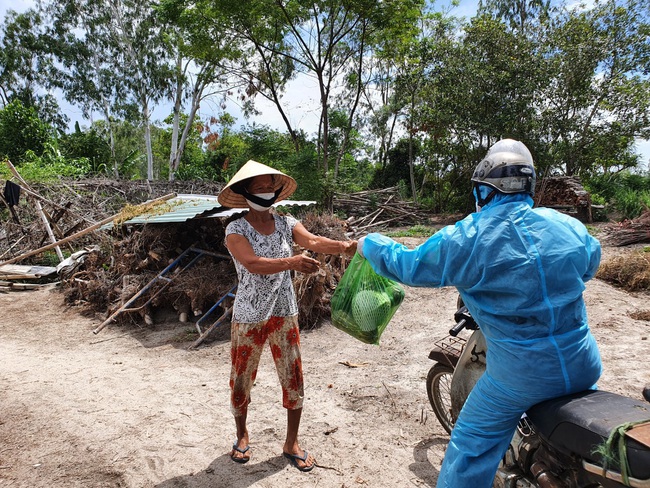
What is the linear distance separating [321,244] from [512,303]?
4.84ft

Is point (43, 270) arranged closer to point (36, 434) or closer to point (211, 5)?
point (36, 434)

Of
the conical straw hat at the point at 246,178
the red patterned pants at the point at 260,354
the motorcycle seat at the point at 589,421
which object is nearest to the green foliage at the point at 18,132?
the conical straw hat at the point at 246,178

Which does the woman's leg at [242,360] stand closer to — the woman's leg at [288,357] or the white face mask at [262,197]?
the woman's leg at [288,357]

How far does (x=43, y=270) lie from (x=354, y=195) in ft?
35.0

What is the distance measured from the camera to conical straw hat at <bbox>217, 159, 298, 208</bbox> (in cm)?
288

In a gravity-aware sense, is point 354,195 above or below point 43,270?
above

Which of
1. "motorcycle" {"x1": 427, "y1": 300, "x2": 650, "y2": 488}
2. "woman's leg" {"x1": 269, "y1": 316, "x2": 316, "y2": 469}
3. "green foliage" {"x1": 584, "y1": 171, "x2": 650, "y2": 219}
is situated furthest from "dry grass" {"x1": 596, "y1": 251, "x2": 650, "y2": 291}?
"green foliage" {"x1": 584, "y1": 171, "x2": 650, "y2": 219}

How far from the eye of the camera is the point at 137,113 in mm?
26828

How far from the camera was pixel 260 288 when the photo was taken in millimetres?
2873

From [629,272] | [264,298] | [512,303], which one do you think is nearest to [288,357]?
[264,298]

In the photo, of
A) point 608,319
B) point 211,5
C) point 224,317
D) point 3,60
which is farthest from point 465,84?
point 3,60

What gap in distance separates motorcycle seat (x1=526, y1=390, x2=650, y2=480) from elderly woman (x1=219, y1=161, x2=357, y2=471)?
143 cm

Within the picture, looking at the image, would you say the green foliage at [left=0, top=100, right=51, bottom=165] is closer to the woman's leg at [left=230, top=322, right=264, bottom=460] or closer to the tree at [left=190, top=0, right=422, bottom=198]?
the tree at [left=190, top=0, right=422, bottom=198]

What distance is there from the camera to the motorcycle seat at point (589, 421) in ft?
4.61
